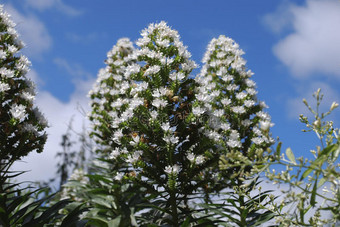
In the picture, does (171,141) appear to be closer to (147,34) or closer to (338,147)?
(147,34)

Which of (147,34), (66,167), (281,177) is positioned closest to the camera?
(281,177)

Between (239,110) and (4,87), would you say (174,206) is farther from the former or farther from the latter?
(4,87)

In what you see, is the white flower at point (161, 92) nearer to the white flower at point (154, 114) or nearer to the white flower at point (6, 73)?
the white flower at point (154, 114)


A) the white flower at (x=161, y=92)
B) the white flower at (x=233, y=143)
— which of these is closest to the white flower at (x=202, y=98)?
the white flower at (x=161, y=92)

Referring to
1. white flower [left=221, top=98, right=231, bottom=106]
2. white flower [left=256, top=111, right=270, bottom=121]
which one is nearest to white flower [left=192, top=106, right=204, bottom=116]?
white flower [left=221, top=98, right=231, bottom=106]

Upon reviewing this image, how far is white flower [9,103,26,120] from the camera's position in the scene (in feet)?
15.1

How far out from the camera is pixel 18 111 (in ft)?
15.3

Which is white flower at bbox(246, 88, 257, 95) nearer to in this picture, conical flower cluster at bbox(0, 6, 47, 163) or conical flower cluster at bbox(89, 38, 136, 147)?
conical flower cluster at bbox(89, 38, 136, 147)

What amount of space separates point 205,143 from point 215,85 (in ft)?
6.99

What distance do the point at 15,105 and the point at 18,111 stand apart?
0.20m

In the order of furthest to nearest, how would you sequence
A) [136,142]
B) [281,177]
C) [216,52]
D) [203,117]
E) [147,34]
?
1. [216,52]
2. [147,34]
3. [203,117]
4. [136,142]
5. [281,177]

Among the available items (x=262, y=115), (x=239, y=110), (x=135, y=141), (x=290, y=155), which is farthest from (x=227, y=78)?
(x=290, y=155)

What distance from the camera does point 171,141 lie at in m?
4.58

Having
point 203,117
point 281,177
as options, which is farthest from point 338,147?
point 203,117
